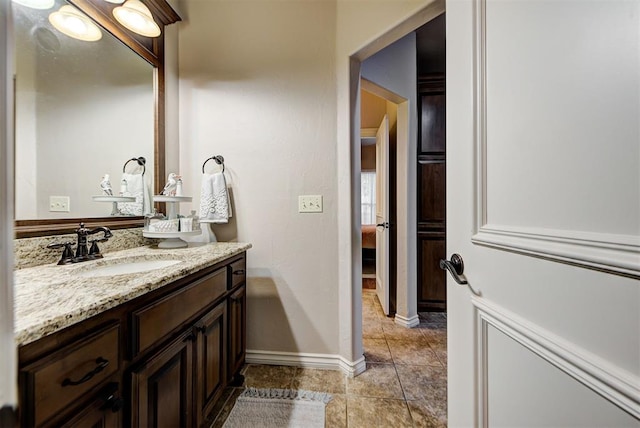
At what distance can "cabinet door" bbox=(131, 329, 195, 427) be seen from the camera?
30.5 inches

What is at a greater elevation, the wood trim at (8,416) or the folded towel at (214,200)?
the folded towel at (214,200)

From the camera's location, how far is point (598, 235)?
40cm

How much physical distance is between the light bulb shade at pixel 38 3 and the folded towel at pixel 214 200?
0.96 m

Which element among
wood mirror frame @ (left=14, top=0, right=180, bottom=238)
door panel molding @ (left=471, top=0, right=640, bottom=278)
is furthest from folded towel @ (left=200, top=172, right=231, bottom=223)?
door panel molding @ (left=471, top=0, right=640, bottom=278)

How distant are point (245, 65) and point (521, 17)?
1645mm

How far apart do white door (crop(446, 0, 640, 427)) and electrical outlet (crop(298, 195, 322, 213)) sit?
101cm

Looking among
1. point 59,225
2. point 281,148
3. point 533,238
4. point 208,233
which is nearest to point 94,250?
point 59,225

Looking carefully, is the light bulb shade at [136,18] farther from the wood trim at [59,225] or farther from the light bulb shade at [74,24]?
the wood trim at [59,225]

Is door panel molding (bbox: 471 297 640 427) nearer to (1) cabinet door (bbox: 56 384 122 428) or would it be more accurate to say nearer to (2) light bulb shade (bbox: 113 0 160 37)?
(1) cabinet door (bbox: 56 384 122 428)

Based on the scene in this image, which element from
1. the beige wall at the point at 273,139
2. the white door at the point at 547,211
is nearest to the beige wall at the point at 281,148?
the beige wall at the point at 273,139

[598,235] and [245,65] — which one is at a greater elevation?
[245,65]

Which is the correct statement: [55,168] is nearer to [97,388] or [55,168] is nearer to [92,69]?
[92,69]

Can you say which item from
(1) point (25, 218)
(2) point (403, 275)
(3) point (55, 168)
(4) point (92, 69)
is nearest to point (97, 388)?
(1) point (25, 218)

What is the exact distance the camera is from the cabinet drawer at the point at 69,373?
50 cm
